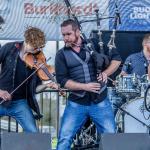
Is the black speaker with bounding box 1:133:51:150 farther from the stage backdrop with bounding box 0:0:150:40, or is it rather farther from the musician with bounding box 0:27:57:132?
the stage backdrop with bounding box 0:0:150:40

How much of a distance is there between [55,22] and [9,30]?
732 millimetres

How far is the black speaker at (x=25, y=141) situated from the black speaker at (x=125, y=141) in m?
0.60

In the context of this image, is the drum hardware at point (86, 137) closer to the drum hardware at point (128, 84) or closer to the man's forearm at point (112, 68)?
the drum hardware at point (128, 84)

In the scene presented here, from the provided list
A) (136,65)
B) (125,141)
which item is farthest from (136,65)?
(125,141)

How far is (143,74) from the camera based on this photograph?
8.74 m

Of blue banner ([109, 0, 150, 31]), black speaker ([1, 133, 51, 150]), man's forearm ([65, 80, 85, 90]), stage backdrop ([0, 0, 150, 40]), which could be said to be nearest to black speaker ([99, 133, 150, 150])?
black speaker ([1, 133, 51, 150])

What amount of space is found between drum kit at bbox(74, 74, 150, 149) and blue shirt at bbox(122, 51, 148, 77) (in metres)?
0.33

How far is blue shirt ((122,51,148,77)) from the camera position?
8781 mm

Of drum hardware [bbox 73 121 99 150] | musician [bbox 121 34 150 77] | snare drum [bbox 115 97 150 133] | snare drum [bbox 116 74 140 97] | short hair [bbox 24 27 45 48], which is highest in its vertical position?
short hair [bbox 24 27 45 48]

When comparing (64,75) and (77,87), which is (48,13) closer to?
(64,75)

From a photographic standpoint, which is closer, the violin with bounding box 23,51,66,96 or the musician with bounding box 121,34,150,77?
the violin with bounding box 23,51,66,96

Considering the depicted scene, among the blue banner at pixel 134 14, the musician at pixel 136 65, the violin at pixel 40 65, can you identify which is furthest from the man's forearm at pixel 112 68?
the blue banner at pixel 134 14

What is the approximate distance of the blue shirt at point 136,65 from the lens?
8.78 metres

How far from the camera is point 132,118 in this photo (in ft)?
28.4
